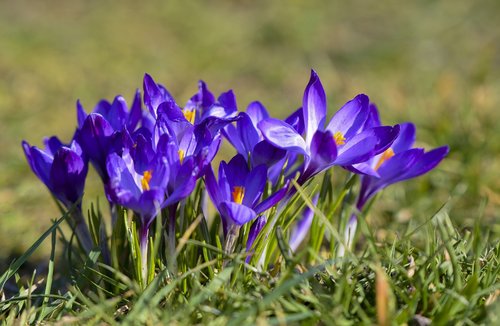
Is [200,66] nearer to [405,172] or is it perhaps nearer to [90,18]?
[90,18]

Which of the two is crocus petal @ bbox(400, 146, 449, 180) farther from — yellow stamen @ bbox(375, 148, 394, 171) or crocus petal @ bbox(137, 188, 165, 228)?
crocus petal @ bbox(137, 188, 165, 228)

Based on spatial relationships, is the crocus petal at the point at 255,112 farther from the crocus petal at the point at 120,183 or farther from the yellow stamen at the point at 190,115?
the crocus petal at the point at 120,183

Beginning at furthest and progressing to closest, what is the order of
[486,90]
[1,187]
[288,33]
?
[288,33] < [486,90] < [1,187]

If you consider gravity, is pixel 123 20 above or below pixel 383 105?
above

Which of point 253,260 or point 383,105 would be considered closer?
point 253,260

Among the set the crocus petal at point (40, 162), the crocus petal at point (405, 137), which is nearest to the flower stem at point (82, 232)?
the crocus petal at point (40, 162)

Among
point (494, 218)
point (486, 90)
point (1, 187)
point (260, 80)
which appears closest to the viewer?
point (494, 218)

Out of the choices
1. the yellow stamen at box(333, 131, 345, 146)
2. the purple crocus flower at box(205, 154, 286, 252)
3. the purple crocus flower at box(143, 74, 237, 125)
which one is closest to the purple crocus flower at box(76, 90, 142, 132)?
the purple crocus flower at box(143, 74, 237, 125)

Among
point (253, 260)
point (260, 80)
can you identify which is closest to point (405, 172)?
point (253, 260)
